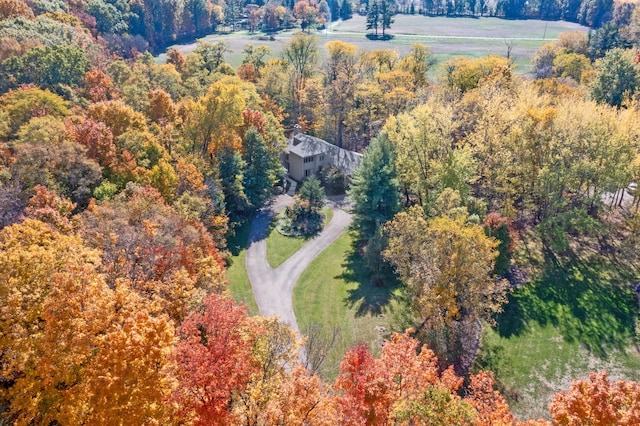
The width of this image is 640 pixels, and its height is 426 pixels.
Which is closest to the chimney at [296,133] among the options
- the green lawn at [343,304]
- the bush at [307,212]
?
the bush at [307,212]

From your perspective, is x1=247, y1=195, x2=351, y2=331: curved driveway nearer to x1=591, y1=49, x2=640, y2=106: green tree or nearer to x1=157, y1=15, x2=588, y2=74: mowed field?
x1=591, y1=49, x2=640, y2=106: green tree

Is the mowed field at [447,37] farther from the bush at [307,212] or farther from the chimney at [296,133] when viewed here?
the bush at [307,212]

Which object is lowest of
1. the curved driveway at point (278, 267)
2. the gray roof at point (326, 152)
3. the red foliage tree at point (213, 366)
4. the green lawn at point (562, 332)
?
the green lawn at point (562, 332)

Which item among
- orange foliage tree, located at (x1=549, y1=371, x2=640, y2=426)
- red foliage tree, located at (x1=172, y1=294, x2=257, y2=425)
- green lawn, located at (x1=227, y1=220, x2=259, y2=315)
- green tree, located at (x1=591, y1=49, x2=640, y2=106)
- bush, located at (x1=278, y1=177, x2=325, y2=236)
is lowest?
green lawn, located at (x1=227, y1=220, x2=259, y2=315)

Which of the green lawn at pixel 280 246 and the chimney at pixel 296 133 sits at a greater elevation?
the chimney at pixel 296 133

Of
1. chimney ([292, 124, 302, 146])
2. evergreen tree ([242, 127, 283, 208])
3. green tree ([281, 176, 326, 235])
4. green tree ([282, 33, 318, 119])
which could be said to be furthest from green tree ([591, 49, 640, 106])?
evergreen tree ([242, 127, 283, 208])

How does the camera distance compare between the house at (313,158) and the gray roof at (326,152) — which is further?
the house at (313,158)

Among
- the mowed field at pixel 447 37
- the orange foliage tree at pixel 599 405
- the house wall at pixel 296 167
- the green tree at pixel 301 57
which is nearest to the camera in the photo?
the orange foliage tree at pixel 599 405
